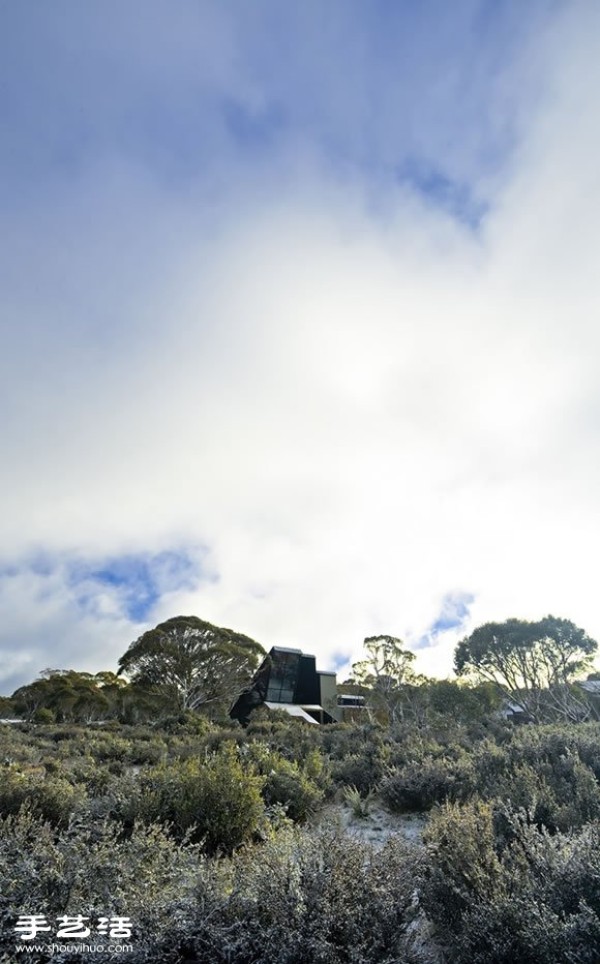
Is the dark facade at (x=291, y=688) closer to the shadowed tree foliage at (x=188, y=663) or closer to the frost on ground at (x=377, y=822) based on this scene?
the shadowed tree foliage at (x=188, y=663)

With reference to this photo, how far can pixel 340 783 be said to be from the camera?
9.39 meters

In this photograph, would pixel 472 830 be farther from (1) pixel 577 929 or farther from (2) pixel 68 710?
(2) pixel 68 710

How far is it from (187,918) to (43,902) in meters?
0.93

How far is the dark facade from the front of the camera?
139 ft

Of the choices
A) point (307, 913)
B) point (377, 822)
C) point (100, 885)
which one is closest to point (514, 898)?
point (307, 913)

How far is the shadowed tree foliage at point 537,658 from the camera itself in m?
27.3

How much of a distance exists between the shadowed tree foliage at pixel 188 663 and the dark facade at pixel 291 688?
7.34m

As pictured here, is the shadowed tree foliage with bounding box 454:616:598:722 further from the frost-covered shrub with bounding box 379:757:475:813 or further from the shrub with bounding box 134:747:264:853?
the shrub with bounding box 134:747:264:853

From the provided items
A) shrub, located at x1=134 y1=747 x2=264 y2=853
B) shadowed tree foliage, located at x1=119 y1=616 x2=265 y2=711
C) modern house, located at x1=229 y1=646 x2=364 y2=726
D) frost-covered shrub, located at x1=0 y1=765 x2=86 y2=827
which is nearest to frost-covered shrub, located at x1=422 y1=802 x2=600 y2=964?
shrub, located at x1=134 y1=747 x2=264 y2=853

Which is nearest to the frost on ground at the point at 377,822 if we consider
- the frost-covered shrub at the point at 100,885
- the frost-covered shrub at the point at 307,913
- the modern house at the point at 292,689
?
the frost-covered shrub at the point at 307,913

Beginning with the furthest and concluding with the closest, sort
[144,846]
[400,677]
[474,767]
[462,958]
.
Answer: [400,677] → [474,767] → [144,846] → [462,958]

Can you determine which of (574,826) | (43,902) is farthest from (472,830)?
(43,902)

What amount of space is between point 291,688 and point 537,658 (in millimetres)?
23805

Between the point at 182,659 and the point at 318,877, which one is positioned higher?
the point at 182,659
